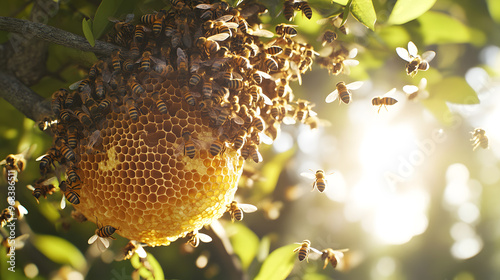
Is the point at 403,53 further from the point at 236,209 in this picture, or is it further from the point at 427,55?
the point at 236,209

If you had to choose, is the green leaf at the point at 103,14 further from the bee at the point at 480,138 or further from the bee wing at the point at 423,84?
the bee at the point at 480,138

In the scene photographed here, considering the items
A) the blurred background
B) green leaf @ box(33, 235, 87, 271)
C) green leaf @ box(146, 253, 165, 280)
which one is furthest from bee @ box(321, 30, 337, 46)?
green leaf @ box(33, 235, 87, 271)

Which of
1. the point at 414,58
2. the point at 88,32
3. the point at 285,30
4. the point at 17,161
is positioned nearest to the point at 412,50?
the point at 414,58

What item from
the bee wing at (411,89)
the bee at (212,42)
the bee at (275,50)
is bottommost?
the bee wing at (411,89)

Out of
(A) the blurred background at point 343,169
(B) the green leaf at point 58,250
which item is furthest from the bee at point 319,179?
(B) the green leaf at point 58,250

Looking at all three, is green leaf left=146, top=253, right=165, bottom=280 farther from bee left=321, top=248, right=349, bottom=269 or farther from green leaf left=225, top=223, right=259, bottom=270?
bee left=321, top=248, right=349, bottom=269

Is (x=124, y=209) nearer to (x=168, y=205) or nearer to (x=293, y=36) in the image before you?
(x=168, y=205)
